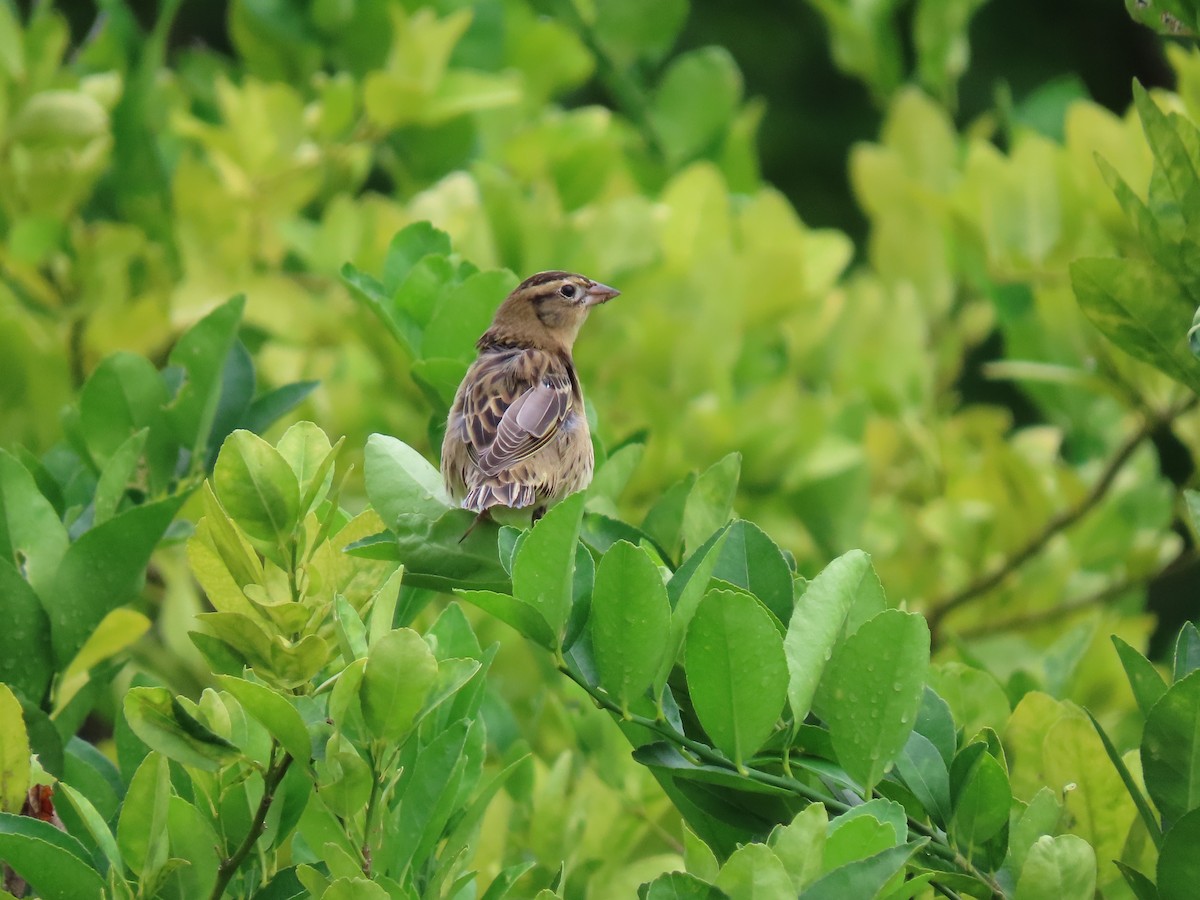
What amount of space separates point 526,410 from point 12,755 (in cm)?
109

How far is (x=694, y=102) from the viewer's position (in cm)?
351

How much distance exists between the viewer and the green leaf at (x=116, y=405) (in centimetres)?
181

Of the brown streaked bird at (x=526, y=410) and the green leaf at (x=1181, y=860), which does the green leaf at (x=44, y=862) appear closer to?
the brown streaked bird at (x=526, y=410)

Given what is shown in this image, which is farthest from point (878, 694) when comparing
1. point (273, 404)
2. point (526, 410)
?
point (526, 410)

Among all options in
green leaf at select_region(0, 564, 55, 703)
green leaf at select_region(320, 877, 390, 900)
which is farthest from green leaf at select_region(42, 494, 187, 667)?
green leaf at select_region(320, 877, 390, 900)

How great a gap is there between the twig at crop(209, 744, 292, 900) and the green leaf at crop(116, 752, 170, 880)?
0.05 m

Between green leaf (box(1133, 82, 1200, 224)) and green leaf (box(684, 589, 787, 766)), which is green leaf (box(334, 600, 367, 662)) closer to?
green leaf (box(684, 589, 787, 766))

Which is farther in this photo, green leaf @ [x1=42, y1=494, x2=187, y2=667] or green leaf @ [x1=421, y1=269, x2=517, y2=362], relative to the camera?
green leaf @ [x1=421, y1=269, x2=517, y2=362]

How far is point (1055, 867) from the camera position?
1.23 m

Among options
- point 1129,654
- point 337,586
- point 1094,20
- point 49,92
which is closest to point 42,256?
point 49,92

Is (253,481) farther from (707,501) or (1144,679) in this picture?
(1144,679)

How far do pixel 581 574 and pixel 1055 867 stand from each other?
45cm

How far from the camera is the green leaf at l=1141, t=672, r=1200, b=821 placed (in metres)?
1.26

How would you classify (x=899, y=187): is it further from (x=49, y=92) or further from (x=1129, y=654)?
(x=1129, y=654)
